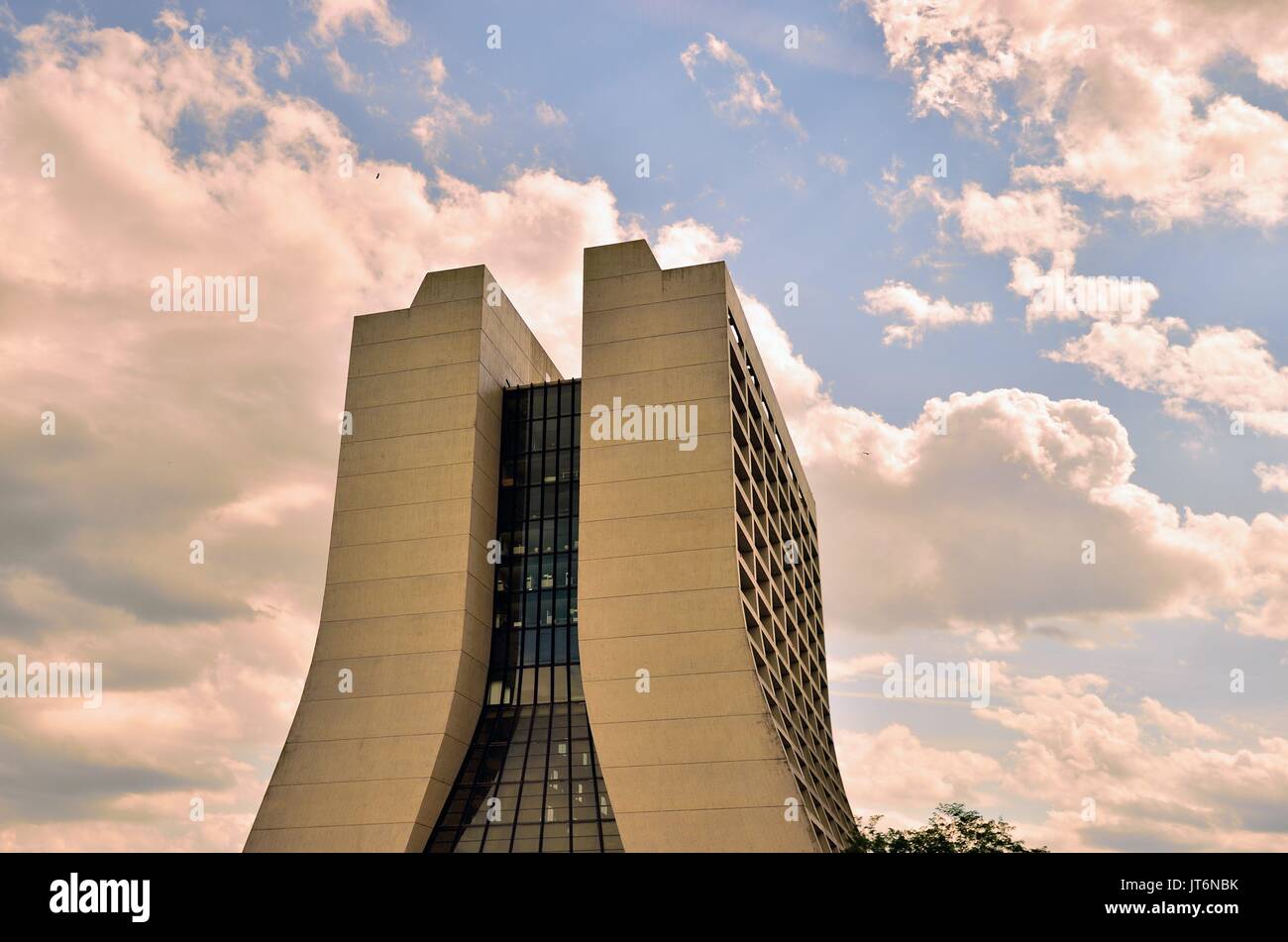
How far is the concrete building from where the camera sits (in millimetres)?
48562

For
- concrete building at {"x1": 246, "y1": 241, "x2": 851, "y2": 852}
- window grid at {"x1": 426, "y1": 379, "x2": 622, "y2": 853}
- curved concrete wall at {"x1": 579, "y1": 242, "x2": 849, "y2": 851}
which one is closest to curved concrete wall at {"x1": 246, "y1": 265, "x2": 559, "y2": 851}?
concrete building at {"x1": 246, "y1": 241, "x2": 851, "y2": 852}

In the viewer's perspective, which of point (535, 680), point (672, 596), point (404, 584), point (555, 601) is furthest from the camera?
point (555, 601)

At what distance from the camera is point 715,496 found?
171 feet

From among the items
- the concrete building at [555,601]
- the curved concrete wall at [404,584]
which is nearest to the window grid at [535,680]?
the concrete building at [555,601]

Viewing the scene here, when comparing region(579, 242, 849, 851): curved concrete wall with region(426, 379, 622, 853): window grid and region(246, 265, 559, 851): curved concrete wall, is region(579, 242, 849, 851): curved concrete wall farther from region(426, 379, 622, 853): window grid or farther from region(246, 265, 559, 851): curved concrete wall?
region(246, 265, 559, 851): curved concrete wall

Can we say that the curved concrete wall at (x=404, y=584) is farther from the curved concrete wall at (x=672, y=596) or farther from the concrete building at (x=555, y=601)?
the curved concrete wall at (x=672, y=596)

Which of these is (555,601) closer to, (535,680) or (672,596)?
(535,680)

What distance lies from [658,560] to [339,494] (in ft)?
59.6

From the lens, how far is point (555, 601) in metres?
56.5

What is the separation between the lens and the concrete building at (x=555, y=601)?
4856 centimetres

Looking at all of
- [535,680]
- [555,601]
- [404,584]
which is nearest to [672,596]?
[555,601]

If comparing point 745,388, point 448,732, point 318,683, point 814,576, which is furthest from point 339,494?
point 814,576

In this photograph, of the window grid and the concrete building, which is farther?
the window grid
